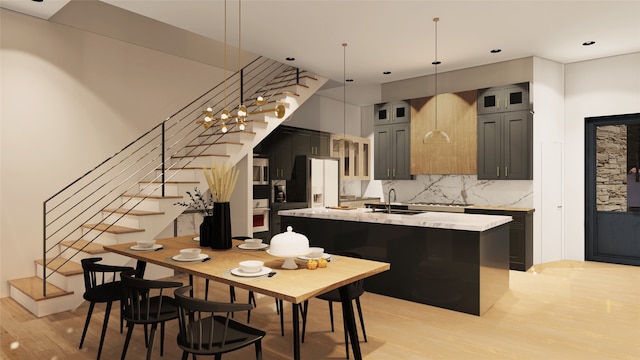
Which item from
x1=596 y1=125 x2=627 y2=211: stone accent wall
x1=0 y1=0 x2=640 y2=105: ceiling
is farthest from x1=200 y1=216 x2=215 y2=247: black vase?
x1=596 y1=125 x2=627 y2=211: stone accent wall

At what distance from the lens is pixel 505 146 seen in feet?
20.3

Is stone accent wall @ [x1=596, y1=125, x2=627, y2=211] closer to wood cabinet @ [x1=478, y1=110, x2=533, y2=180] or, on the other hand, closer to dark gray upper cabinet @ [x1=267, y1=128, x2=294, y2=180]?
wood cabinet @ [x1=478, y1=110, x2=533, y2=180]

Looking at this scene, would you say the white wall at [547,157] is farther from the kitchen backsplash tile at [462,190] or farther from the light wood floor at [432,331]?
the light wood floor at [432,331]

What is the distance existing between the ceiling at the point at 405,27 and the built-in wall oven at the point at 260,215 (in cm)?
232

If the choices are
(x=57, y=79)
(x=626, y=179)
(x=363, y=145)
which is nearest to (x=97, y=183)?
(x=57, y=79)

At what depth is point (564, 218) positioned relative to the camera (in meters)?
6.48

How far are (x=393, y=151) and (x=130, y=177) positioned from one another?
173 inches

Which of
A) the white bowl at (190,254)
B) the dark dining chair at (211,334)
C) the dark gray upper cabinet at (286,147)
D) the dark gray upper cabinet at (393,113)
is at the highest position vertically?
the dark gray upper cabinet at (393,113)

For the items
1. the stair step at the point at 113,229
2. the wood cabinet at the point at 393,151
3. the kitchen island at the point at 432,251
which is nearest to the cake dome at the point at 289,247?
the kitchen island at the point at 432,251

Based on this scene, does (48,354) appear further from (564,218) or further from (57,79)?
(564,218)

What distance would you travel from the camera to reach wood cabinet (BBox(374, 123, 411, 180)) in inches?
287

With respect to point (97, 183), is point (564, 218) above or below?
below

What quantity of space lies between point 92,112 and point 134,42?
1.21 m

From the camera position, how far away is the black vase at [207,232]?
339cm
